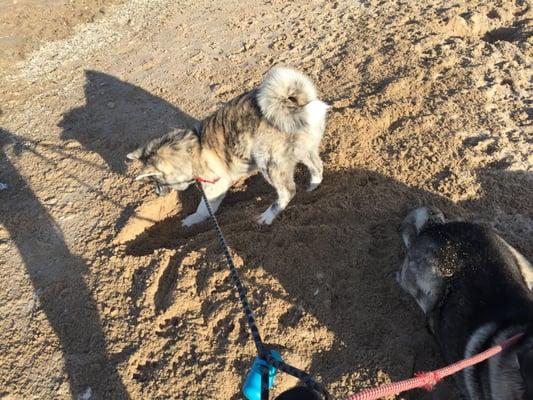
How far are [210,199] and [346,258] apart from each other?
Result: 2073mm

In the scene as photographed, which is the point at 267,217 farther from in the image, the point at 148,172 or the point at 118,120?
the point at 118,120

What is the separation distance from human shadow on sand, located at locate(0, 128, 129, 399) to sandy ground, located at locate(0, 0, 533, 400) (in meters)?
0.02

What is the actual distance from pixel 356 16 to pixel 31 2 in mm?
8846

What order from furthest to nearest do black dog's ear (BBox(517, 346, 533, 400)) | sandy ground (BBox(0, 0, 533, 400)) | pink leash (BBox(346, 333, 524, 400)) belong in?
sandy ground (BBox(0, 0, 533, 400))
black dog's ear (BBox(517, 346, 533, 400))
pink leash (BBox(346, 333, 524, 400))

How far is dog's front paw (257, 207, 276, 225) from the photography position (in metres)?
5.19

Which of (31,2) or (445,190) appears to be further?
(31,2)

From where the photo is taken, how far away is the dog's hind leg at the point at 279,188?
17.0 feet

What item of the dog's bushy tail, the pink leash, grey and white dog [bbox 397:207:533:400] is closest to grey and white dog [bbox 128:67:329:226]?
the dog's bushy tail

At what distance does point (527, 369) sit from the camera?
2.31m

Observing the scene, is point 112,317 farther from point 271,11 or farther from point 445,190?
point 271,11

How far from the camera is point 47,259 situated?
5.38 metres

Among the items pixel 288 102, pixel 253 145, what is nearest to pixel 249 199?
pixel 253 145

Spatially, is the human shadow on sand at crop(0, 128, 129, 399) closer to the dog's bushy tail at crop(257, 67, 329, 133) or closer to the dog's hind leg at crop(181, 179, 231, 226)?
the dog's hind leg at crop(181, 179, 231, 226)

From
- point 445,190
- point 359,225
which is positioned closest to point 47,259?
point 359,225
